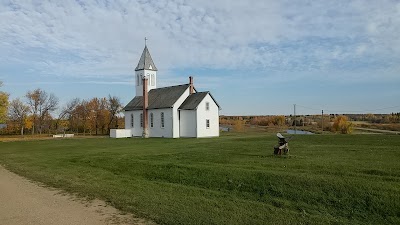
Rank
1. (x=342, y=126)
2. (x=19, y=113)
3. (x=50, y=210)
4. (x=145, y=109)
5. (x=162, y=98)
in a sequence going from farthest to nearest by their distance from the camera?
1. (x=19, y=113)
2. (x=342, y=126)
3. (x=145, y=109)
4. (x=162, y=98)
5. (x=50, y=210)

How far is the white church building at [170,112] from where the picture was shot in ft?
148

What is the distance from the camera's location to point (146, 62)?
178ft

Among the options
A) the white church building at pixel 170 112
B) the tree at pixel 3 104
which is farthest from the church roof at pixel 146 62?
the tree at pixel 3 104

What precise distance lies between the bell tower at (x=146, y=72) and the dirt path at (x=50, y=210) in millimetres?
42053

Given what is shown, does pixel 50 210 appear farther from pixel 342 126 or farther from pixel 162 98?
pixel 342 126

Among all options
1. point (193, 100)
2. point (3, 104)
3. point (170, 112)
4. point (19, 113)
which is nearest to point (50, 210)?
point (170, 112)

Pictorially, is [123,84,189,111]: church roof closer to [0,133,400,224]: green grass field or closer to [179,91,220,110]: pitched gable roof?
[179,91,220,110]: pitched gable roof

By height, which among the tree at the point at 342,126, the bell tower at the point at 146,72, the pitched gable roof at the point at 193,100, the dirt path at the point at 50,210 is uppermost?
the bell tower at the point at 146,72

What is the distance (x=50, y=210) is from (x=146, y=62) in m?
46.2

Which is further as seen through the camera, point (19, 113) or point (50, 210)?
point (19, 113)

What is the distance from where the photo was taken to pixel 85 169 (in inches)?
679

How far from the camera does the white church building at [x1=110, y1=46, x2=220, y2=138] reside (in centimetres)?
4503

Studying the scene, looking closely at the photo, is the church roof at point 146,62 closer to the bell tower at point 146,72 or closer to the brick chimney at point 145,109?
the bell tower at point 146,72

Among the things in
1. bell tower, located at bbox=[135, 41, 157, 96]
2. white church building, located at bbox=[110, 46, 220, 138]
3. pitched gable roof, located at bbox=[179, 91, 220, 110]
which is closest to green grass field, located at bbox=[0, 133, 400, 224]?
pitched gable roof, located at bbox=[179, 91, 220, 110]
